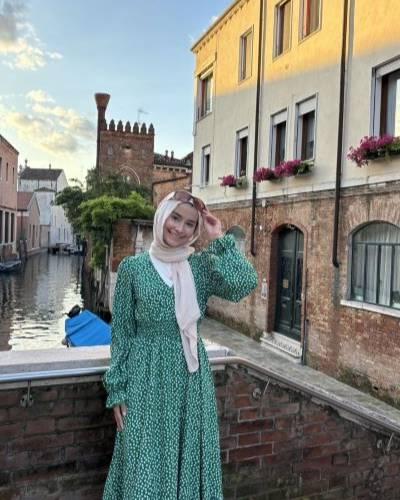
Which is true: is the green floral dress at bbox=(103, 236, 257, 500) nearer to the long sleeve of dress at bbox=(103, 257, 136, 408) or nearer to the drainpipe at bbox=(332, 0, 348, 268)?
the long sleeve of dress at bbox=(103, 257, 136, 408)

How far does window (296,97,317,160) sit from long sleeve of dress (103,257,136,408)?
7.91m

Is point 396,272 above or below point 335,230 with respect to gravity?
below

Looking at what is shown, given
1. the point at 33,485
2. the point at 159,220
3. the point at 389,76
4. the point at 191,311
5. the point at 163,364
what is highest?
the point at 389,76

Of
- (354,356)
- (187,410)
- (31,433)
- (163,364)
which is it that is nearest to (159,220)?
(163,364)

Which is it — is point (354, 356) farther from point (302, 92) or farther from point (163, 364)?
point (163, 364)

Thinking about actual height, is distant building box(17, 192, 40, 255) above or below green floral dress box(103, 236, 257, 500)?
above

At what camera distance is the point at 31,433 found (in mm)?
2330

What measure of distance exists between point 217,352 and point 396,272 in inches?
209

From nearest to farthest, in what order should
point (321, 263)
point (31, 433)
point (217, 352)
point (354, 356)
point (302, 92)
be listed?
point (31, 433), point (217, 352), point (354, 356), point (321, 263), point (302, 92)

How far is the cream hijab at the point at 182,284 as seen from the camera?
79.0 inches

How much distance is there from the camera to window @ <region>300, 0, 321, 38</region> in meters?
9.37

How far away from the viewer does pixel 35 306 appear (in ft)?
58.4

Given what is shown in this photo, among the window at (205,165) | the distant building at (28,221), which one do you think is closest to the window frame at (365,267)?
the window at (205,165)

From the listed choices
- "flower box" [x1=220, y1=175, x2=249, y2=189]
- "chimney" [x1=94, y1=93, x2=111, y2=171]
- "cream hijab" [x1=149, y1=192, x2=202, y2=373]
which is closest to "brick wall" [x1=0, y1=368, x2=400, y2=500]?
"cream hijab" [x1=149, y1=192, x2=202, y2=373]
